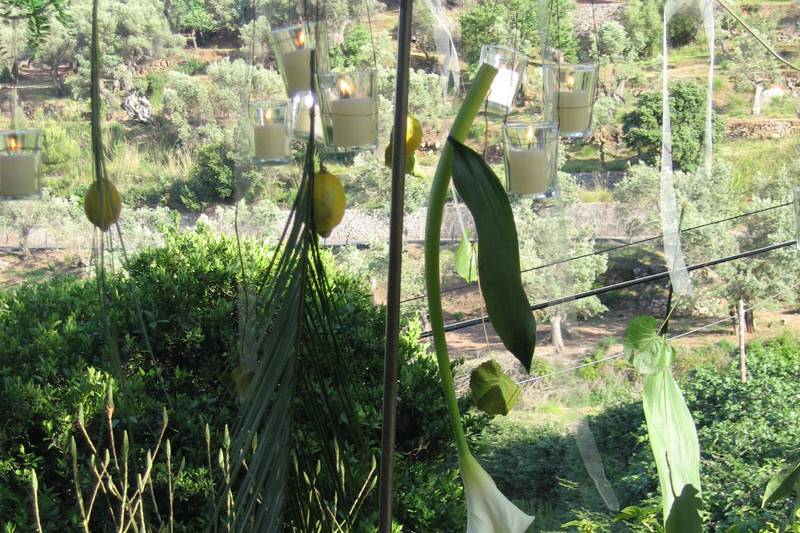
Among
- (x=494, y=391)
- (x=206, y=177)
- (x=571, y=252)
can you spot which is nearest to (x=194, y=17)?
(x=206, y=177)

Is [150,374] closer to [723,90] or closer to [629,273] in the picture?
[629,273]

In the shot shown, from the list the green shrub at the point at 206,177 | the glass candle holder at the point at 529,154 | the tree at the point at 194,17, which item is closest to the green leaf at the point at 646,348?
the glass candle holder at the point at 529,154

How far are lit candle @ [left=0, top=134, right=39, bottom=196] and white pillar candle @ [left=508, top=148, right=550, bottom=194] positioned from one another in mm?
398

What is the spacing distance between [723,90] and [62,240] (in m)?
2.96

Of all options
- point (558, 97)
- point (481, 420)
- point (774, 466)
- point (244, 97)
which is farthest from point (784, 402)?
point (244, 97)

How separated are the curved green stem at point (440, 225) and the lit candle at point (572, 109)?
0.34 meters

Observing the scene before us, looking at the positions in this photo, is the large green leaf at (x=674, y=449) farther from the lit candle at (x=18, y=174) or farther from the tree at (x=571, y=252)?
the tree at (x=571, y=252)

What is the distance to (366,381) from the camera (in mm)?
1696

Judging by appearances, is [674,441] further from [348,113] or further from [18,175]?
[18,175]

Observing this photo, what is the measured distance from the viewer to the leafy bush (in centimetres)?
148

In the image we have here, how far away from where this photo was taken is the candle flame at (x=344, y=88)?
654 mm

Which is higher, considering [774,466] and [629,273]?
[629,273]

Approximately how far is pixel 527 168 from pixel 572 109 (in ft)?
0.20

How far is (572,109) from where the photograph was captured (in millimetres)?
746
